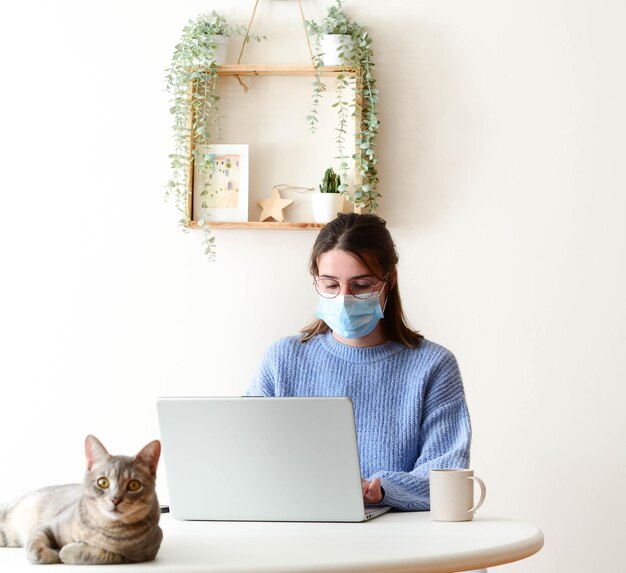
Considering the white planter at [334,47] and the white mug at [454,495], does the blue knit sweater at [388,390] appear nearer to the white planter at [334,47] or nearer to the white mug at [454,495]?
the white mug at [454,495]

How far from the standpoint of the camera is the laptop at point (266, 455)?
146cm

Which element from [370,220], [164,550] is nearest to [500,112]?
[370,220]

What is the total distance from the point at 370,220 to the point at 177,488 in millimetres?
885

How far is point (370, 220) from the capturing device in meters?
2.17

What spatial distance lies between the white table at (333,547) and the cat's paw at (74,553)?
13mm

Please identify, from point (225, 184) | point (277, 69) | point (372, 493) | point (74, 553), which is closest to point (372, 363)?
point (372, 493)

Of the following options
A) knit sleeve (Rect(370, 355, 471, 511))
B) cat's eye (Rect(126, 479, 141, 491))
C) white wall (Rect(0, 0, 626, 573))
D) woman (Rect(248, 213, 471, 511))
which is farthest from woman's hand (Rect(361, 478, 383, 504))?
white wall (Rect(0, 0, 626, 573))

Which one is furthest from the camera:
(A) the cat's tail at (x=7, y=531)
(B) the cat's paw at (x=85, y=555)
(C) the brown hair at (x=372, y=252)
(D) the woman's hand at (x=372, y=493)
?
(C) the brown hair at (x=372, y=252)

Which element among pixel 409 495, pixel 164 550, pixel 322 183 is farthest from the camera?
pixel 322 183

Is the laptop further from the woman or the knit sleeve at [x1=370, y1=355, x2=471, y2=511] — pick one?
the woman

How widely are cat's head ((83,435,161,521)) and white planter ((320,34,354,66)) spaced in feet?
5.50

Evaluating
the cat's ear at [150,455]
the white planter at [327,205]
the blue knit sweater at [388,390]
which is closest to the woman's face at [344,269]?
the blue knit sweater at [388,390]

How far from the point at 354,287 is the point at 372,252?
0.31ft

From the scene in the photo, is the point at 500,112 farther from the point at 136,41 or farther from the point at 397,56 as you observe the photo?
the point at 136,41
